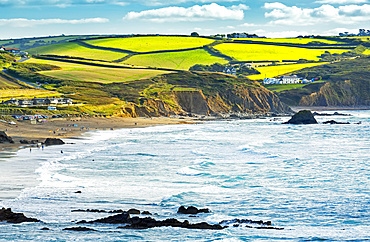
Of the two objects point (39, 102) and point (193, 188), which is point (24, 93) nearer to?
point (39, 102)

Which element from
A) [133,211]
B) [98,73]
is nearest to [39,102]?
[98,73]

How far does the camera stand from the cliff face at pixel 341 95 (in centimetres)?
18338

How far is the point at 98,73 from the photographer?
158375 millimetres

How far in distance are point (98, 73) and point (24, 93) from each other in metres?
39.9

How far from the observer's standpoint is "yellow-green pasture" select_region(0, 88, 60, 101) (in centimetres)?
11491

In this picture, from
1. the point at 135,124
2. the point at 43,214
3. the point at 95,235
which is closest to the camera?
the point at 95,235

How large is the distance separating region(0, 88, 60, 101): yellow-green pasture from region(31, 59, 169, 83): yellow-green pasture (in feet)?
71.3

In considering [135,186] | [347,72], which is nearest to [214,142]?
[135,186]

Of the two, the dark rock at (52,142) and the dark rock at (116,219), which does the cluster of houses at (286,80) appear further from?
the dark rock at (116,219)

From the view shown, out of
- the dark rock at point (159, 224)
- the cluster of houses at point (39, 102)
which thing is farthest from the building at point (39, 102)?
the dark rock at point (159, 224)

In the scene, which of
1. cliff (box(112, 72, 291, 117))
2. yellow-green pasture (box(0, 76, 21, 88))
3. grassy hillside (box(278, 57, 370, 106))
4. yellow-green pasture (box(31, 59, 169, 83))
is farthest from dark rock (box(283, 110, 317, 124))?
yellow-green pasture (box(0, 76, 21, 88))

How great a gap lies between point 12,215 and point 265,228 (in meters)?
12.5

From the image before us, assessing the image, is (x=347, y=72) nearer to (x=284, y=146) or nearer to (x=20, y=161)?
(x=284, y=146)

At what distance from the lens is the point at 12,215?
26.6 m
